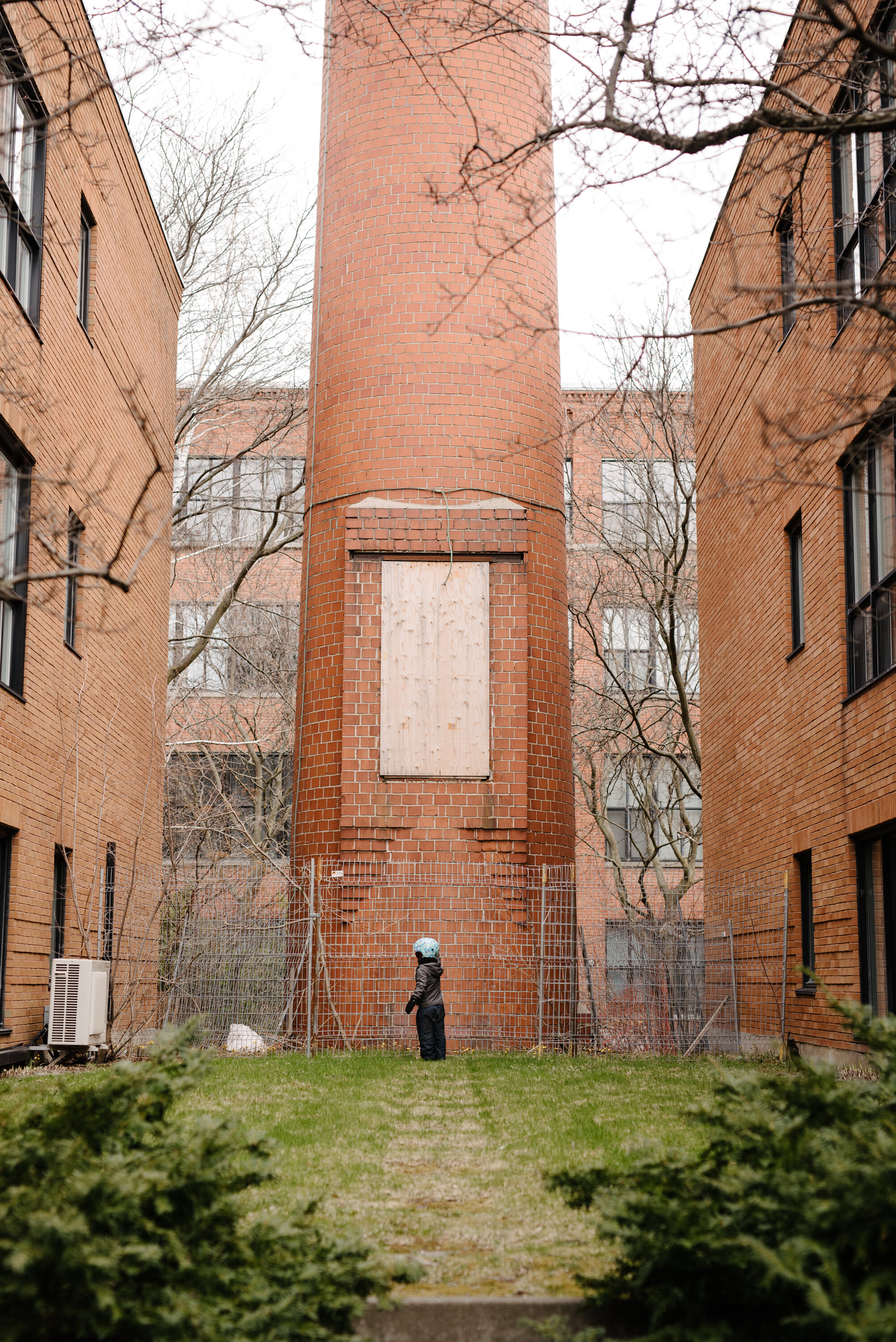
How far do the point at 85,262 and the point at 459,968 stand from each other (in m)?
9.80

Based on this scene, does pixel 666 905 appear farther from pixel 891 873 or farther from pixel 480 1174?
pixel 480 1174

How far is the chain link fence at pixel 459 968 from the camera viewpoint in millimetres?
16641

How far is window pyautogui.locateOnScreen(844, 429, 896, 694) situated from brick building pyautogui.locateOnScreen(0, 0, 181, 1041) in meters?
6.20

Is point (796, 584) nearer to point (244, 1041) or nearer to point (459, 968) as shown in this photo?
point (459, 968)

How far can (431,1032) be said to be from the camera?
15477mm

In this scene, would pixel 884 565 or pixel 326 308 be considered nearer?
pixel 884 565

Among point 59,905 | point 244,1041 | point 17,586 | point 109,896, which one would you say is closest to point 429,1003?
point 244,1041

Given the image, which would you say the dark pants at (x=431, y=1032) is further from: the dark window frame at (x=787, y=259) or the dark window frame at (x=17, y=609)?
the dark window frame at (x=787, y=259)

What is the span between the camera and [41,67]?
14.2m

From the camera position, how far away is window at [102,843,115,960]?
17859mm

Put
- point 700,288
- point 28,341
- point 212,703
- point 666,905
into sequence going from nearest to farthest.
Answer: point 28,341 → point 700,288 → point 666,905 → point 212,703

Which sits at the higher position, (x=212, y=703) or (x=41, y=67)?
(x=41, y=67)

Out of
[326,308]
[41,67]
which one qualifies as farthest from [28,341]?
[326,308]

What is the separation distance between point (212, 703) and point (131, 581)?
31.8 m
